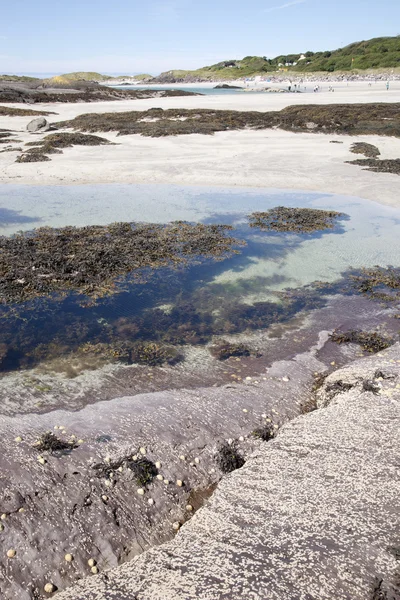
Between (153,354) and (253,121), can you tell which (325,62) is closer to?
(253,121)

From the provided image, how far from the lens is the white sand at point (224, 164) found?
740 inches

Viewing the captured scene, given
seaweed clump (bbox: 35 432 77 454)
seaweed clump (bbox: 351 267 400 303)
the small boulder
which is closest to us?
seaweed clump (bbox: 35 432 77 454)

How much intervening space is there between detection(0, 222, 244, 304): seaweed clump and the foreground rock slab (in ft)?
19.4

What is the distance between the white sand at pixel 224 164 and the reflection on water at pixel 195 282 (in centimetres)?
196

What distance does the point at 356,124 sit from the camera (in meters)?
32.0

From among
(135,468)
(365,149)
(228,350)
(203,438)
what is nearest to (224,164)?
(365,149)

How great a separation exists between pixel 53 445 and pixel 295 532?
298 cm

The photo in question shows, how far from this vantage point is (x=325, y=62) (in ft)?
370

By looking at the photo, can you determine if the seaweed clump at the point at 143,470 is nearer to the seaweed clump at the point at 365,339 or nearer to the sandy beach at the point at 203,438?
the sandy beach at the point at 203,438

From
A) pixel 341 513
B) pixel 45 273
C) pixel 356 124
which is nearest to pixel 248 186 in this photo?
pixel 45 273

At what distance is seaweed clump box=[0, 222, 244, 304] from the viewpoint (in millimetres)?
9750

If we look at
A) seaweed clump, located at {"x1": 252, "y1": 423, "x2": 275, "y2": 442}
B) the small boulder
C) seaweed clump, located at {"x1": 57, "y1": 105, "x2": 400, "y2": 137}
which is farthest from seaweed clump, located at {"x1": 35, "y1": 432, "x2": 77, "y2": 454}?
the small boulder

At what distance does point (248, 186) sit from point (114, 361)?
13.5 m

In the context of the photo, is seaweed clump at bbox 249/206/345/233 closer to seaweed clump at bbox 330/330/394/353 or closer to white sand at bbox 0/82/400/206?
white sand at bbox 0/82/400/206
